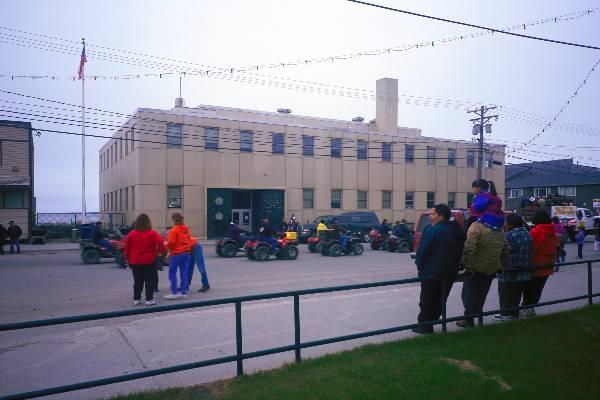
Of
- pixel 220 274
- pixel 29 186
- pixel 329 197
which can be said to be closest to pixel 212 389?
pixel 220 274

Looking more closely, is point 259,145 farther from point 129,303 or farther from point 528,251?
point 528,251

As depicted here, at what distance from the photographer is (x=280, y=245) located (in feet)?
61.4

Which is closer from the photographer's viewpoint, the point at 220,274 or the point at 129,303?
the point at 129,303

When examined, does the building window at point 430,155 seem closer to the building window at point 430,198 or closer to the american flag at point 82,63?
the building window at point 430,198

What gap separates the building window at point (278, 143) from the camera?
1377 inches

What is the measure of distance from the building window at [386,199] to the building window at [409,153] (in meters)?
3.53

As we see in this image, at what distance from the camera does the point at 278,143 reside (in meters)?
35.2

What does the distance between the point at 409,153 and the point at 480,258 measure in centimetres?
3609

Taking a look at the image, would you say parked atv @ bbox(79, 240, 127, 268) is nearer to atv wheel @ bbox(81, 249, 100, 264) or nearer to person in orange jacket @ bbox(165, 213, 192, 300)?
atv wheel @ bbox(81, 249, 100, 264)

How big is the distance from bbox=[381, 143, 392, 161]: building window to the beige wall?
14.2 inches

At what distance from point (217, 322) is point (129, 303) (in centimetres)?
297

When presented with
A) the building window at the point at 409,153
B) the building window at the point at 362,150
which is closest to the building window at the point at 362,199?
the building window at the point at 362,150

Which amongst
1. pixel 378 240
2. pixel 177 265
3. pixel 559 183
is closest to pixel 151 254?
pixel 177 265

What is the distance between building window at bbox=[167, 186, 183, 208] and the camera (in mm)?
30984
